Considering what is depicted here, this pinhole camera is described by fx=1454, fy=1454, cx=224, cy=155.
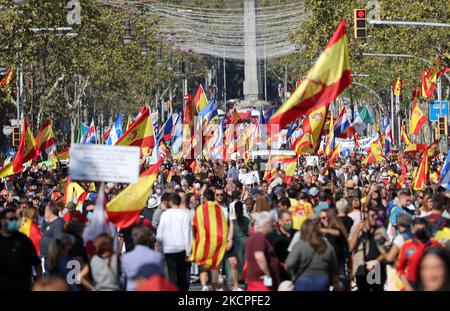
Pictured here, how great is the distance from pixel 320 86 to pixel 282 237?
1725 mm

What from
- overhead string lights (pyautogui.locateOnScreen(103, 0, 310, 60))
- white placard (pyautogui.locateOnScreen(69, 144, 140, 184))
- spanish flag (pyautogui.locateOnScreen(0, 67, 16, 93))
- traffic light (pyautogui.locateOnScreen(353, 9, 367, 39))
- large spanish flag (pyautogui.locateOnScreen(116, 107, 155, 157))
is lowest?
white placard (pyautogui.locateOnScreen(69, 144, 140, 184))

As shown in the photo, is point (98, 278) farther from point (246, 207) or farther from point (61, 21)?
point (61, 21)

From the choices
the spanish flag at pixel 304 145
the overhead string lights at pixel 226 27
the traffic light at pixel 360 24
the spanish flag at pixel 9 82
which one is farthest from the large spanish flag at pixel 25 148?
the overhead string lights at pixel 226 27

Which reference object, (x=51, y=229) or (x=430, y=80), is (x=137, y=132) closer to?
(x=51, y=229)

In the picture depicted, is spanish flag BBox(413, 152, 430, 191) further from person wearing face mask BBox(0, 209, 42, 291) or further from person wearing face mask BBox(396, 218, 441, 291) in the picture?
person wearing face mask BBox(0, 209, 42, 291)

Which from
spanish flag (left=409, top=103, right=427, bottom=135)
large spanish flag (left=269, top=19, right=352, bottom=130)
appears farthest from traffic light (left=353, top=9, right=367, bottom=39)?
large spanish flag (left=269, top=19, right=352, bottom=130)

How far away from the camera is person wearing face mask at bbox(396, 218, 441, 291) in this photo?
41.9 feet

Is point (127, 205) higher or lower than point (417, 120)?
lower

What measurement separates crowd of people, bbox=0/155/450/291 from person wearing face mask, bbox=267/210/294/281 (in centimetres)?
2

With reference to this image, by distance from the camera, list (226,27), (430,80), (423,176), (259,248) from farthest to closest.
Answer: (226,27) < (430,80) < (423,176) < (259,248)

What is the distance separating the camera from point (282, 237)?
51.2 feet

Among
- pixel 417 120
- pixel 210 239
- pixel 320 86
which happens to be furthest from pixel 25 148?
pixel 417 120

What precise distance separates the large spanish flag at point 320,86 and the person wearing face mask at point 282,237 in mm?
1068

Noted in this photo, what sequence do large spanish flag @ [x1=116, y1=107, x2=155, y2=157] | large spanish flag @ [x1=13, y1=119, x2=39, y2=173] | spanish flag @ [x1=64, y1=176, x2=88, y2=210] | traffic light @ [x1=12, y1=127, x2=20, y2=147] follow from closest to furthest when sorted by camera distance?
large spanish flag @ [x1=116, y1=107, x2=155, y2=157]
spanish flag @ [x1=64, y1=176, x2=88, y2=210]
large spanish flag @ [x1=13, y1=119, x2=39, y2=173]
traffic light @ [x1=12, y1=127, x2=20, y2=147]
